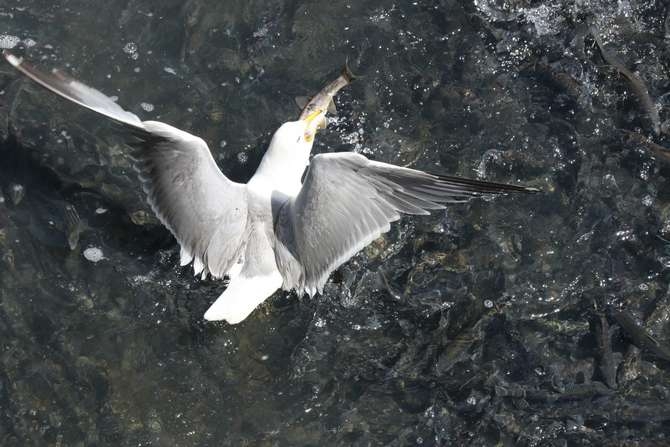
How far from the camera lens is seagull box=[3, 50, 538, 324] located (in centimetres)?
408

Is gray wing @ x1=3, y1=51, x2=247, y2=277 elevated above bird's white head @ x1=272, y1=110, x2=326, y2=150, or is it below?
below

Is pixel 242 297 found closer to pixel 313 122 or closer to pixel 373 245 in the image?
pixel 373 245

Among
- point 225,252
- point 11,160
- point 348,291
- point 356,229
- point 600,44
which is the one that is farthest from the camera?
point 600,44

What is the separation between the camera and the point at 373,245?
5.04 metres

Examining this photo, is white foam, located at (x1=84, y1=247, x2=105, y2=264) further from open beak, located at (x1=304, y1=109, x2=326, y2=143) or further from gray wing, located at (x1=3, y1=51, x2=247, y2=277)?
open beak, located at (x1=304, y1=109, x2=326, y2=143)

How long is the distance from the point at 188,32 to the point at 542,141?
2.68 m

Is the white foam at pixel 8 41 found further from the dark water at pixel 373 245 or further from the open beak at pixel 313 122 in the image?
the open beak at pixel 313 122

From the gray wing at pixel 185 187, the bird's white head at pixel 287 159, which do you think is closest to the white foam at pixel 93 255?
the gray wing at pixel 185 187

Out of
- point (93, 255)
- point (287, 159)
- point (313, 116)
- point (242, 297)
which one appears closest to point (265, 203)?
point (287, 159)

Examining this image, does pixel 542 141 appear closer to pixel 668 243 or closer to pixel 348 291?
pixel 668 243

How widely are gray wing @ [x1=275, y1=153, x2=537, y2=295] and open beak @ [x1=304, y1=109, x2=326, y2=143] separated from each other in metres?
0.63

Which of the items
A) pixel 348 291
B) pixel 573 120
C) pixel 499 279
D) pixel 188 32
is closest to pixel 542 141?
pixel 573 120

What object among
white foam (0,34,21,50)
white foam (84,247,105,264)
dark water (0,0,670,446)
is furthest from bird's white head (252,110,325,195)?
white foam (0,34,21,50)

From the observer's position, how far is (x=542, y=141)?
547 centimetres
